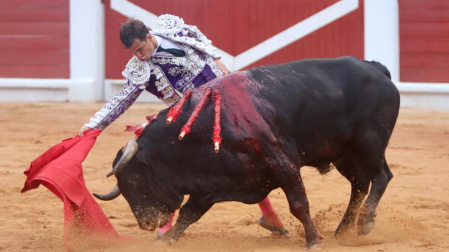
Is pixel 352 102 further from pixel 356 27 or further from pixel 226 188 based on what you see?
pixel 356 27

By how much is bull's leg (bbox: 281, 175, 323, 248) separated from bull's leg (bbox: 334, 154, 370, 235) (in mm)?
378

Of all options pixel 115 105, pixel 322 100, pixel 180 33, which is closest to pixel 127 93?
pixel 115 105

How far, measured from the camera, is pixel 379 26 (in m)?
9.58

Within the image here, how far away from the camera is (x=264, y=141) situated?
3963 mm

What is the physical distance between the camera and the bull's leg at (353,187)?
14.4ft

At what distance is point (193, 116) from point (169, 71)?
1.45 ft

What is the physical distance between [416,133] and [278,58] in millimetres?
2170

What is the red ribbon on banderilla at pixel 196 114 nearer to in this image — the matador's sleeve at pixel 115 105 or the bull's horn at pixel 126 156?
the bull's horn at pixel 126 156

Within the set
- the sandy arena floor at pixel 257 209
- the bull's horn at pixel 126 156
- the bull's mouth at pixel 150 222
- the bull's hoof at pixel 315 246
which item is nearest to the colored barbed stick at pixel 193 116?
the bull's horn at pixel 126 156

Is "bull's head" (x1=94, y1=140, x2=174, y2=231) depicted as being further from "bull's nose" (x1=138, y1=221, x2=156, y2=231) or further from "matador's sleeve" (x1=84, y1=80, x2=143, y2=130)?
"matador's sleeve" (x1=84, y1=80, x2=143, y2=130)

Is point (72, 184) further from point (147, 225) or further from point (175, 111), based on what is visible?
point (175, 111)

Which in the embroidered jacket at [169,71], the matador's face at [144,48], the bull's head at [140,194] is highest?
the matador's face at [144,48]

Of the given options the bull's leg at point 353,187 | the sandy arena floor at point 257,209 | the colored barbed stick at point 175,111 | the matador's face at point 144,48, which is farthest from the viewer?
the bull's leg at point 353,187

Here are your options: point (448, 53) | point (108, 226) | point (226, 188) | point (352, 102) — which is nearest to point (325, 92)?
point (352, 102)
